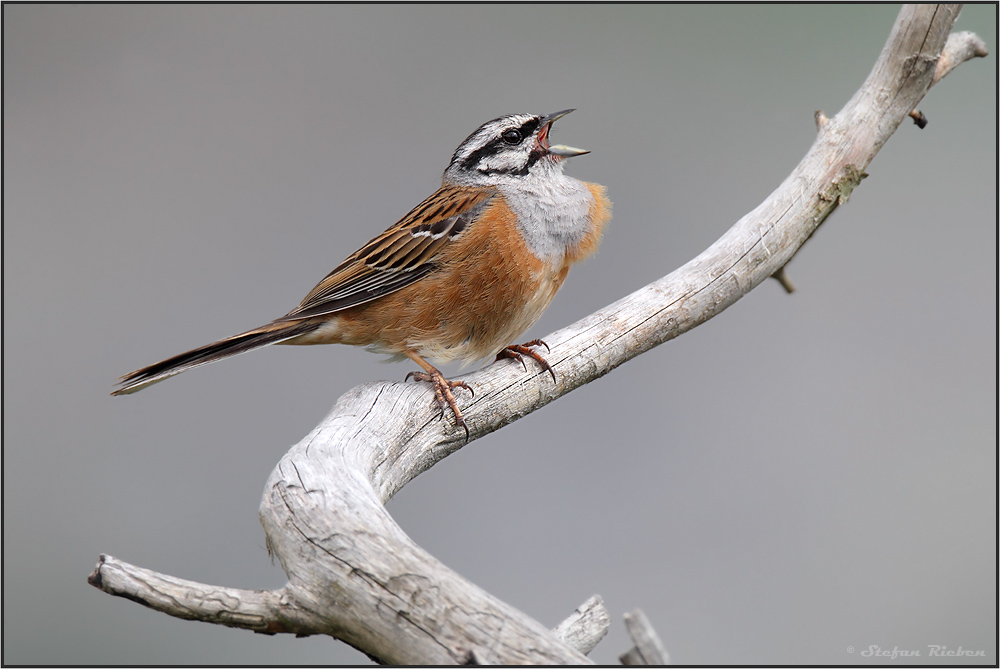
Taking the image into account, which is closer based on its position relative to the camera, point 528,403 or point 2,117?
point 528,403

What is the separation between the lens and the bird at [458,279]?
279cm

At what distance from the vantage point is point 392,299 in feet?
9.36

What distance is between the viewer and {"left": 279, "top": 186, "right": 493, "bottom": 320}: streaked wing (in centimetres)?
286

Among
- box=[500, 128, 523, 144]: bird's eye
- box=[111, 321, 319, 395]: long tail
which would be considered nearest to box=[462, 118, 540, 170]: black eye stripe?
box=[500, 128, 523, 144]: bird's eye

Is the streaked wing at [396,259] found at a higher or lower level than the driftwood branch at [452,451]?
higher

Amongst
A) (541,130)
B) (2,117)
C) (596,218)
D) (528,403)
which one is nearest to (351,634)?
(528,403)

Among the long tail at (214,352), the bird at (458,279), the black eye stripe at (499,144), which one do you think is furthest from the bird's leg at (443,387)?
the black eye stripe at (499,144)

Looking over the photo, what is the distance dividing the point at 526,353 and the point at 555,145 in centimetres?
91

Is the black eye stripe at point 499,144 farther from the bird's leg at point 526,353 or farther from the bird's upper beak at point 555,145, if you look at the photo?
the bird's leg at point 526,353

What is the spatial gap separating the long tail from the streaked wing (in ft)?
0.20

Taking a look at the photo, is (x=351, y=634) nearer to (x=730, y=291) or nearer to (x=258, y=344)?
(x=258, y=344)

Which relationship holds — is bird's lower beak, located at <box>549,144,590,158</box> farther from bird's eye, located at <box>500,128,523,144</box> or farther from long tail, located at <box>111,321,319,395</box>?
long tail, located at <box>111,321,319,395</box>

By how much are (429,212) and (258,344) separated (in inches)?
32.8

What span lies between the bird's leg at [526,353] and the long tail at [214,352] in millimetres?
714
